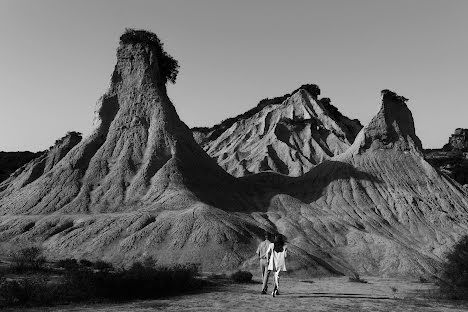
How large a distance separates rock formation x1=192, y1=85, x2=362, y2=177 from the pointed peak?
46.9 feet

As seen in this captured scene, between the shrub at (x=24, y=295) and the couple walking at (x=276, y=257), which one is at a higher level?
the couple walking at (x=276, y=257)

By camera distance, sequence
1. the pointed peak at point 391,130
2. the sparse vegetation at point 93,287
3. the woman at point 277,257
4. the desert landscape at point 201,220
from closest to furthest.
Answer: the sparse vegetation at point 93,287 < the woman at point 277,257 < the desert landscape at point 201,220 < the pointed peak at point 391,130

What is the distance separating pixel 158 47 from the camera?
188 feet

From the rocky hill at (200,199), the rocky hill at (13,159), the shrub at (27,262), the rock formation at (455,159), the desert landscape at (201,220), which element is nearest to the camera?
the desert landscape at (201,220)

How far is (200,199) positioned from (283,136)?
4767cm

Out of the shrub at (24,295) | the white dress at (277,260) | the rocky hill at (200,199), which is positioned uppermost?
the rocky hill at (200,199)

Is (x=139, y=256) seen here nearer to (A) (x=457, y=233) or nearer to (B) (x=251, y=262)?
(B) (x=251, y=262)

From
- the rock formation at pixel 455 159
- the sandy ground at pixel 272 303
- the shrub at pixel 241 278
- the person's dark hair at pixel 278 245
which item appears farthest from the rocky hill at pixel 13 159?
the person's dark hair at pixel 278 245

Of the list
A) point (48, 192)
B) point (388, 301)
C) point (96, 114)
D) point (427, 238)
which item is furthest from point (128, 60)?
point (388, 301)

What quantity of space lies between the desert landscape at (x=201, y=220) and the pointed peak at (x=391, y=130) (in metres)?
0.19

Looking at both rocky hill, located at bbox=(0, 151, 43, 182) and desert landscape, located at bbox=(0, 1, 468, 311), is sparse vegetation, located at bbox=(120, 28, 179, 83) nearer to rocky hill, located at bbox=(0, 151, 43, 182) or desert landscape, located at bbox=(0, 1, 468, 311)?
desert landscape, located at bbox=(0, 1, 468, 311)

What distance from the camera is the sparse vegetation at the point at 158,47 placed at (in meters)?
56.5

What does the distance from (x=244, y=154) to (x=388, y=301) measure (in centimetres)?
6873

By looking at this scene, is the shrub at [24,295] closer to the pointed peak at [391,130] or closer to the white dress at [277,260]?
the white dress at [277,260]
